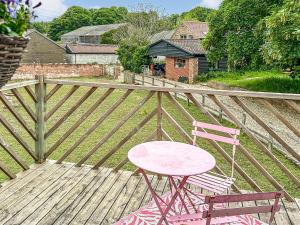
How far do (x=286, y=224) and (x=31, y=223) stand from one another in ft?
8.61

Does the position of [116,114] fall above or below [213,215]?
below

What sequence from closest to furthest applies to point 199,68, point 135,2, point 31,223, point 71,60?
point 31,223 → point 199,68 → point 135,2 → point 71,60

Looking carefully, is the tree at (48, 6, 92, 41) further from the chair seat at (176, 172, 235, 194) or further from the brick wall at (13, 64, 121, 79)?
the chair seat at (176, 172, 235, 194)

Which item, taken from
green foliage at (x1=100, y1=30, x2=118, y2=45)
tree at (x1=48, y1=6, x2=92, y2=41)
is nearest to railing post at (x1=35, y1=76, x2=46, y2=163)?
green foliage at (x1=100, y1=30, x2=118, y2=45)

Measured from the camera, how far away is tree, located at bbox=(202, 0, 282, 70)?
1543cm

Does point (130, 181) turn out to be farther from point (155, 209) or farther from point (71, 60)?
point (71, 60)

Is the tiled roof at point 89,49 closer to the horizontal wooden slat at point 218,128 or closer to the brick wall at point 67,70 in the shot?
the brick wall at point 67,70

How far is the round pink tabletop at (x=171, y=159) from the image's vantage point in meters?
2.63

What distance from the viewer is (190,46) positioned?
25344 mm

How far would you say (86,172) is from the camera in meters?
4.52

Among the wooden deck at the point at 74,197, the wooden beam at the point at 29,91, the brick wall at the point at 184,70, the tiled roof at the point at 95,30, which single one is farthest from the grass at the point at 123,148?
the tiled roof at the point at 95,30

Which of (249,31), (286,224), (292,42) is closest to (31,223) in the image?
(286,224)

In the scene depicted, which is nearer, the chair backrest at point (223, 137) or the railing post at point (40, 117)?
the chair backrest at point (223, 137)

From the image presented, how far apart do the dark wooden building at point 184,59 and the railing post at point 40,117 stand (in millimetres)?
20027
